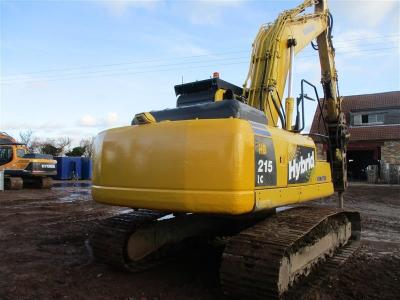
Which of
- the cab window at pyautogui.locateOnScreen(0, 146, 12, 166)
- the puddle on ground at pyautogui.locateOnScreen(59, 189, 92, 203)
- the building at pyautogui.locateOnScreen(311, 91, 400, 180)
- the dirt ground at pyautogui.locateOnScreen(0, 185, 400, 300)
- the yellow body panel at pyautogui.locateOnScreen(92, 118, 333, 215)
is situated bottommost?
the dirt ground at pyautogui.locateOnScreen(0, 185, 400, 300)

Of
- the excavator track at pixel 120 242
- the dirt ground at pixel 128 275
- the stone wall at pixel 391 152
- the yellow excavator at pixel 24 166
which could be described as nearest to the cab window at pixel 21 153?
the yellow excavator at pixel 24 166

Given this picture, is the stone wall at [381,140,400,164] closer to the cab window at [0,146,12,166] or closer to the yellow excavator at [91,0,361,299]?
the cab window at [0,146,12,166]

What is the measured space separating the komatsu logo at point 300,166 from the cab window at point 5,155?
683 inches

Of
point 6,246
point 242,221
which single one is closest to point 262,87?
point 242,221

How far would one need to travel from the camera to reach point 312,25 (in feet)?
23.0

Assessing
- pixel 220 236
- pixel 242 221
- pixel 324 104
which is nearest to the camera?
pixel 242 221

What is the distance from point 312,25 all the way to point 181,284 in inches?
180

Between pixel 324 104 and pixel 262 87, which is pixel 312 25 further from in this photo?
pixel 262 87

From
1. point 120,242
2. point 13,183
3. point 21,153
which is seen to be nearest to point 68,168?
point 21,153

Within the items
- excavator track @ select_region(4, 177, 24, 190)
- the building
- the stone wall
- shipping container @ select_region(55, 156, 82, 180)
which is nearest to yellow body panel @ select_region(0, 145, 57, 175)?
excavator track @ select_region(4, 177, 24, 190)

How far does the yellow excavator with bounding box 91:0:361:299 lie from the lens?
12.8 ft

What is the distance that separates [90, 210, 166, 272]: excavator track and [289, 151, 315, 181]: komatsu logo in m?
1.82

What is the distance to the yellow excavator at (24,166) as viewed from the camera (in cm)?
1944

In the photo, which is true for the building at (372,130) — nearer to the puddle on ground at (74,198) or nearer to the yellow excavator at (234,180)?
the puddle on ground at (74,198)
